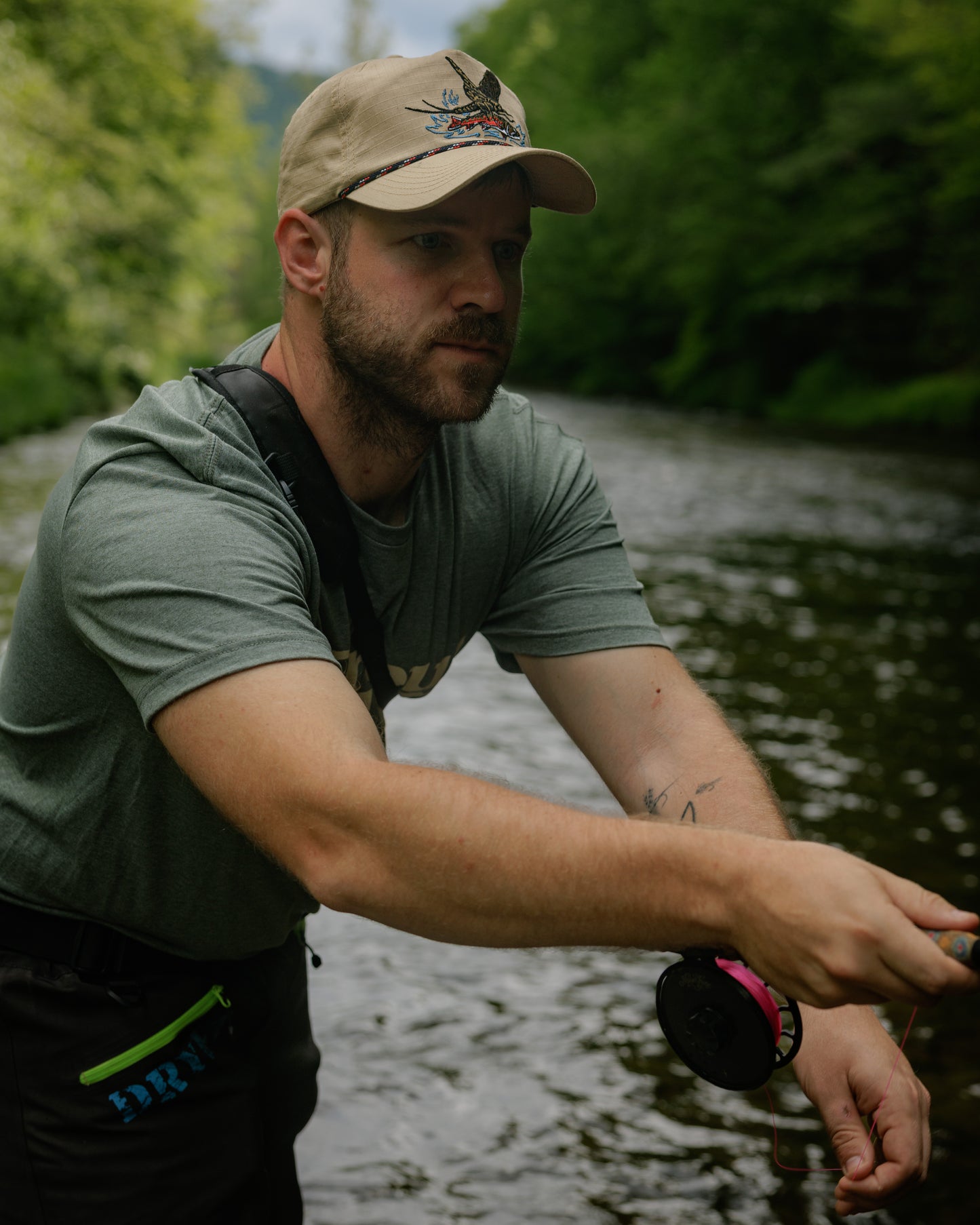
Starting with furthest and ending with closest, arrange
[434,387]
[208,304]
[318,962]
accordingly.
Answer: [208,304]
[318,962]
[434,387]

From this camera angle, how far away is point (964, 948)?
4.66 ft

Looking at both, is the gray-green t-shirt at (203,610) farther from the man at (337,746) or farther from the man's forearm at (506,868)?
the man's forearm at (506,868)

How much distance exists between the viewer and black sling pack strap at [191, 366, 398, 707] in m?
2.12

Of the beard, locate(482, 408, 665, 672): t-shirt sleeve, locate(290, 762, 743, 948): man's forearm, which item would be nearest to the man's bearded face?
the beard

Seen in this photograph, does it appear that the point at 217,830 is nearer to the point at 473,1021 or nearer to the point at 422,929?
the point at 422,929

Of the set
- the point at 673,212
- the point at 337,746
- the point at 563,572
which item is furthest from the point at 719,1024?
the point at 673,212

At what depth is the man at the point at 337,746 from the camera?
1596 mm

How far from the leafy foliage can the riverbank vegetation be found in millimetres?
84

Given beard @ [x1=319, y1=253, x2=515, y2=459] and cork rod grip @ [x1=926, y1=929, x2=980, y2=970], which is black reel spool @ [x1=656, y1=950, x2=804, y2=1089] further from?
beard @ [x1=319, y1=253, x2=515, y2=459]

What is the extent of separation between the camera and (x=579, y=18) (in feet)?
184

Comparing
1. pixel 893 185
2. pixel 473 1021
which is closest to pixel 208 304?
pixel 893 185

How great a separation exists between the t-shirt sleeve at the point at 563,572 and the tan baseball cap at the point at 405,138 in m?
0.54

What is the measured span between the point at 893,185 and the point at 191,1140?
109 feet

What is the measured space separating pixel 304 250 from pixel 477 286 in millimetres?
329
